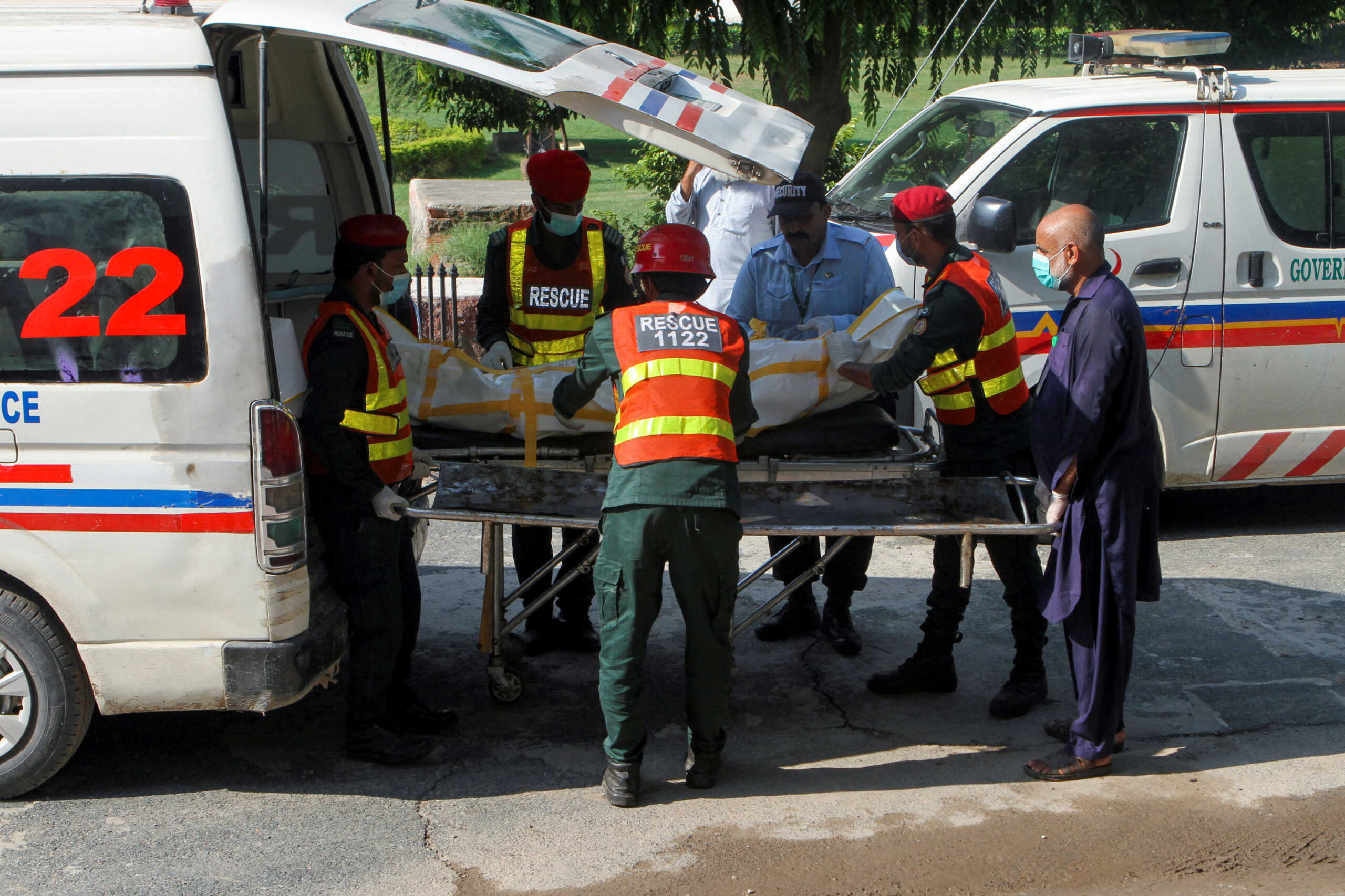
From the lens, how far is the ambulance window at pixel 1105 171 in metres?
6.28

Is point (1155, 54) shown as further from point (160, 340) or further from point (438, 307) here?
point (438, 307)

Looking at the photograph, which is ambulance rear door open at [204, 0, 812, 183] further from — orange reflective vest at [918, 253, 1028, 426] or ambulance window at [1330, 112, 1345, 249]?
ambulance window at [1330, 112, 1345, 249]

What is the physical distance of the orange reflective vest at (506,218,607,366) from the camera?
16.4 feet

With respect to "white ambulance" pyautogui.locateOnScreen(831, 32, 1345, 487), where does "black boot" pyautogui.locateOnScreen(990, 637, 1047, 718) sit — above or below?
below

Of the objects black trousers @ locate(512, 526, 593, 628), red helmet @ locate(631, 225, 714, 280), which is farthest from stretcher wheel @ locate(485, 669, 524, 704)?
red helmet @ locate(631, 225, 714, 280)

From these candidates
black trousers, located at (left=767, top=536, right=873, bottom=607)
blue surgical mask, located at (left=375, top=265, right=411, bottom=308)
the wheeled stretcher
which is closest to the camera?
the wheeled stretcher

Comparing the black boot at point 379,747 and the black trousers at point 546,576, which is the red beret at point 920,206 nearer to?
the black trousers at point 546,576

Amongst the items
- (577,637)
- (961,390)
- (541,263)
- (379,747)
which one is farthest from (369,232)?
(961,390)

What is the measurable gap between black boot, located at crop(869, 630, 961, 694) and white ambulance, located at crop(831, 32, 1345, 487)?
6.51ft

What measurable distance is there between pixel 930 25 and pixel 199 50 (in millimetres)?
7343

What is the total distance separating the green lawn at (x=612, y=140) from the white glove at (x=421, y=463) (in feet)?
45.4

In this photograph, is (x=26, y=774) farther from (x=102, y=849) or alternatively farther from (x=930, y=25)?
(x=930, y=25)

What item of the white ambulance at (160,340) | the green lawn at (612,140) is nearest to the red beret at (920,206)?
the white ambulance at (160,340)

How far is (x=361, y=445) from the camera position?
3.89 metres
